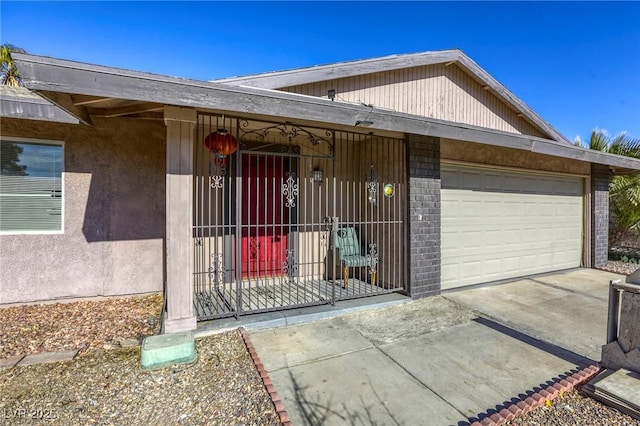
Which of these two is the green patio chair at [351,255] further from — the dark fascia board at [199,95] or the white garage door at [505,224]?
the dark fascia board at [199,95]

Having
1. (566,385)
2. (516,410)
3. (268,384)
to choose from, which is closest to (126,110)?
(268,384)

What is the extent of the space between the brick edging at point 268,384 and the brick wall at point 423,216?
282cm

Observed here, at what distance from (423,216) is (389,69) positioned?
9.72 feet

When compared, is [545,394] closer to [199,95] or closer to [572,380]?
[572,380]

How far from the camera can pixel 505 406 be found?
244 centimetres

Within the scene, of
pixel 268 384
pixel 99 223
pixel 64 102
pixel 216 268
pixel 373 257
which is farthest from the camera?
pixel 373 257

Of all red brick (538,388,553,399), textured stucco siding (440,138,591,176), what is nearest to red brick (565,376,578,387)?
red brick (538,388,553,399)

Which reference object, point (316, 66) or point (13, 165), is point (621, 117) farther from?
point (13, 165)

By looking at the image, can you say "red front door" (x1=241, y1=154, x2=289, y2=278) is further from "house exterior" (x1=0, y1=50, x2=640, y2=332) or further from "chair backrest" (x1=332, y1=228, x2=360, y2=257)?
"chair backrest" (x1=332, y1=228, x2=360, y2=257)

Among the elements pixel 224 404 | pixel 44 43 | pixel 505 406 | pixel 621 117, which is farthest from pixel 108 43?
pixel 621 117

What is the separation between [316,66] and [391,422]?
4954mm

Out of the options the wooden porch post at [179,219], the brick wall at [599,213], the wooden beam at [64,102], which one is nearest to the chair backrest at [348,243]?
the wooden porch post at [179,219]

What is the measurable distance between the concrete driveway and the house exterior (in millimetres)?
778

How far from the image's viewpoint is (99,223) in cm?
488
